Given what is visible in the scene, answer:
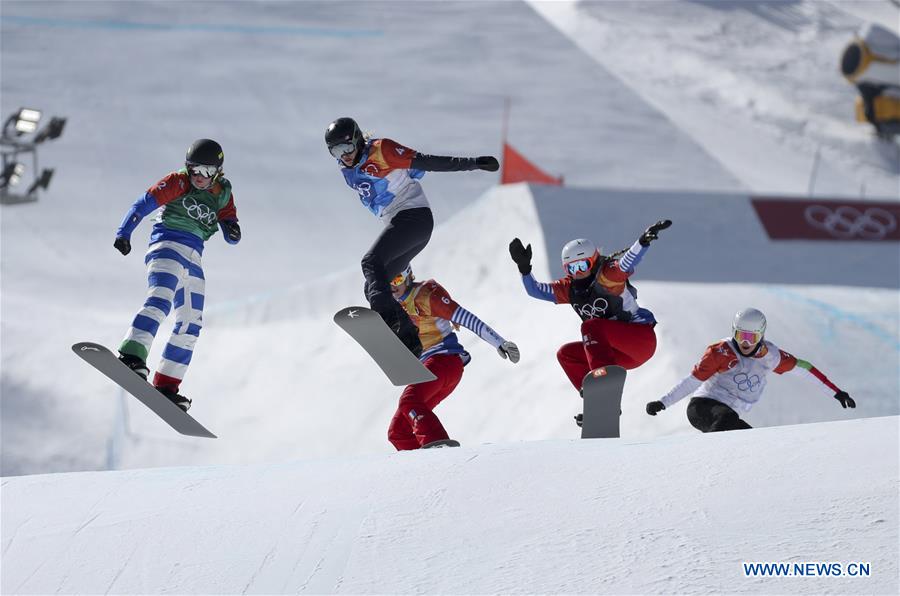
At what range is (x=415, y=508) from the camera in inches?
235

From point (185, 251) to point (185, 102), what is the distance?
17.6 m

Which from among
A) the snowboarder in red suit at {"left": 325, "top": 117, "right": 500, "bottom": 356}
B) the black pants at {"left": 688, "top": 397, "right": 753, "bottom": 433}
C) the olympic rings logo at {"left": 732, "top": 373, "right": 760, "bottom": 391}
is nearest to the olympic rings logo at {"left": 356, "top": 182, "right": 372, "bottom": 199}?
the snowboarder in red suit at {"left": 325, "top": 117, "right": 500, "bottom": 356}

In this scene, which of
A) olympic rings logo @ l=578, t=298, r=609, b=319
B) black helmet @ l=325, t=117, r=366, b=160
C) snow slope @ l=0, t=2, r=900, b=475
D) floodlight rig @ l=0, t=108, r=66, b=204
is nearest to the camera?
black helmet @ l=325, t=117, r=366, b=160

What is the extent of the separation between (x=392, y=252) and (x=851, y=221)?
10.1m

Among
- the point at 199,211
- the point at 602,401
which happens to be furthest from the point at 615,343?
the point at 199,211

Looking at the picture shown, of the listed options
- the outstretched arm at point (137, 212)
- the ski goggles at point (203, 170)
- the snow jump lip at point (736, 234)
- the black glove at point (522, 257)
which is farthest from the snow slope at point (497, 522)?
the snow jump lip at point (736, 234)

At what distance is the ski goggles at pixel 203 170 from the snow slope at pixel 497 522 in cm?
210

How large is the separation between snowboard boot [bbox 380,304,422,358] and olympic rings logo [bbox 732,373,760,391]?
2414 mm

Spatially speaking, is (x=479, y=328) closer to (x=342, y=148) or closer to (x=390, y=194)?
(x=390, y=194)

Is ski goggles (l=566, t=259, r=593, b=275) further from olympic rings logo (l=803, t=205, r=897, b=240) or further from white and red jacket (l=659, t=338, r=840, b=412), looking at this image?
olympic rings logo (l=803, t=205, r=897, b=240)

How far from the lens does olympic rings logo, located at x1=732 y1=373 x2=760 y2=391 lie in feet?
26.7

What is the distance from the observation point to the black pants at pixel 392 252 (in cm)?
745

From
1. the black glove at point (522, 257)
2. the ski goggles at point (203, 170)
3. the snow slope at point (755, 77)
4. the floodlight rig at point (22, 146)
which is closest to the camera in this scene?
the ski goggles at point (203, 170)

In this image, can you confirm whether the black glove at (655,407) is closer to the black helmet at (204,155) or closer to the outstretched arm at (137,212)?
the black helmet at (204,155)
